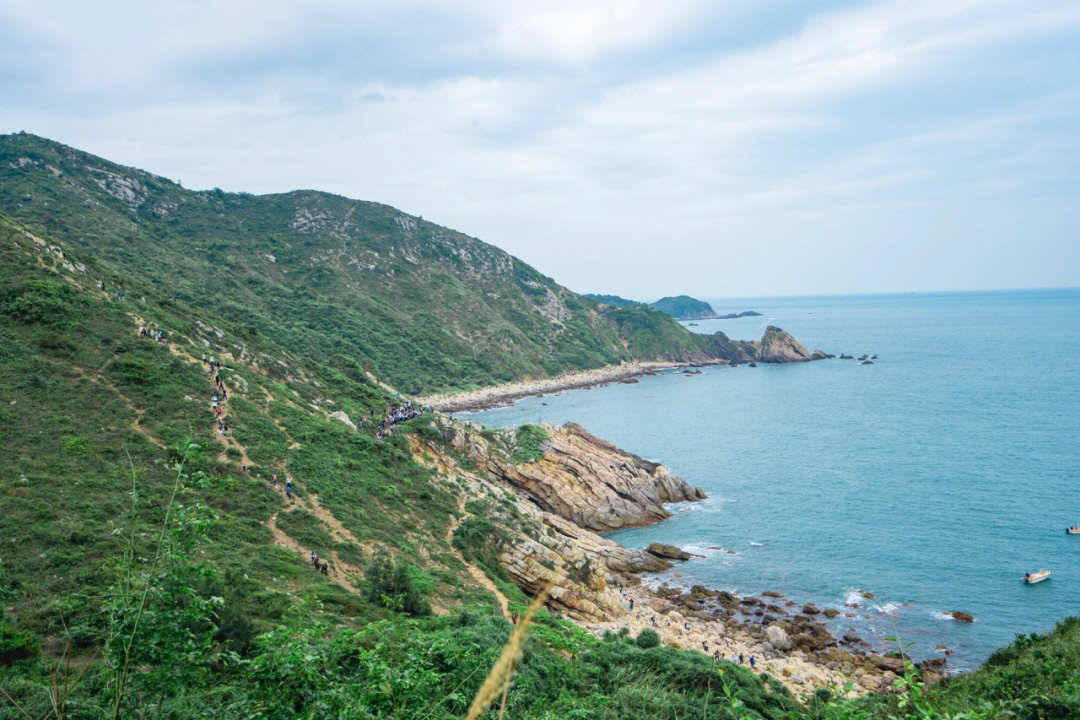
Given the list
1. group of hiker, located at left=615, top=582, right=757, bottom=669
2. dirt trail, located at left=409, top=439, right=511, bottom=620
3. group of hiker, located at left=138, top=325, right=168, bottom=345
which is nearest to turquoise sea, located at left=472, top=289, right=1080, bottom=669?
group of hiker, located at left=615, top=582, right=757, bottom=669

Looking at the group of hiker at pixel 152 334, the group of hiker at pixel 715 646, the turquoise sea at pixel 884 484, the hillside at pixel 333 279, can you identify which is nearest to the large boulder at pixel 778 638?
the group of hiker at pixel 715 646

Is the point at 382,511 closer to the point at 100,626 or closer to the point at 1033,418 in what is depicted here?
the point at 100,626

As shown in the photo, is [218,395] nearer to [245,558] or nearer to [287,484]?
[287,484]

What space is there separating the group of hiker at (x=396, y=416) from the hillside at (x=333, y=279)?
291 inches

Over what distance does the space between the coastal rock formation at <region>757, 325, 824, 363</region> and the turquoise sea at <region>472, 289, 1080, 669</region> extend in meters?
20.4

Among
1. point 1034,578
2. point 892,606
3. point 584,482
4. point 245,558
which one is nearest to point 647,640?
point 245,558

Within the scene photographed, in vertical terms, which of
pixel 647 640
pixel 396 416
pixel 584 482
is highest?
pixel 396 416

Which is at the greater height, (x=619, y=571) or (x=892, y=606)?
(x=892, y=606)

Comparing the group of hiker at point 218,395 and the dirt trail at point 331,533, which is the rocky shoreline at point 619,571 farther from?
the group of hiker at point 218,395

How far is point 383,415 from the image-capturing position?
142 feet

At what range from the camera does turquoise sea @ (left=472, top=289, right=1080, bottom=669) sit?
95.5ft

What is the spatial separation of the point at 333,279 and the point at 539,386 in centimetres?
3898

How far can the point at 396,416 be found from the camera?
41781 mm

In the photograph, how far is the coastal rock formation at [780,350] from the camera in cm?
11619
